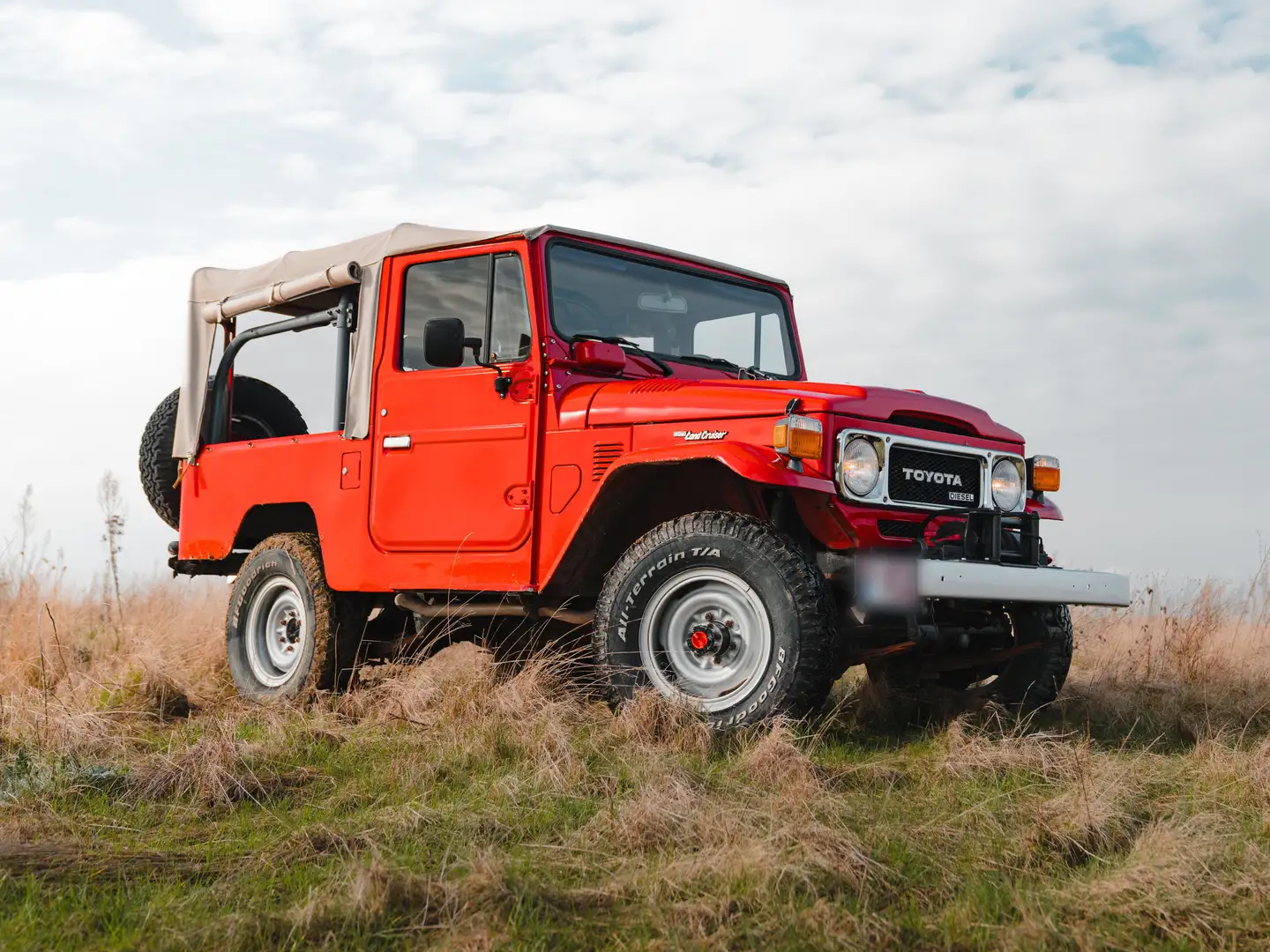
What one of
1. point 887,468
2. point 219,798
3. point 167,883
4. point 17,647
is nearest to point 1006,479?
point 887,468

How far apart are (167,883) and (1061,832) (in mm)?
2659

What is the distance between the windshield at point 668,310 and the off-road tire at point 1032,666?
1.90 metres

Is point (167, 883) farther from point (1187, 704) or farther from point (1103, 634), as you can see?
point (1103, 634)

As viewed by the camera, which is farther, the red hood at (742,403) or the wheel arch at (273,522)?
the wheel arch at (273,522)

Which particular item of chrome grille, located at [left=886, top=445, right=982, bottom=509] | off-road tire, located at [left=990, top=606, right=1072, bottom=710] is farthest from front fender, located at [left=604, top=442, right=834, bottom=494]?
off-road tire, located at [left=990, top=606, right=1072, bottom=710]

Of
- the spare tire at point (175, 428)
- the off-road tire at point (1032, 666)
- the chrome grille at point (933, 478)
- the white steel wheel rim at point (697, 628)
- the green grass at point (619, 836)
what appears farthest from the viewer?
the spare tire at point (175, 428)

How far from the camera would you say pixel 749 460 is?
5188 millimetres

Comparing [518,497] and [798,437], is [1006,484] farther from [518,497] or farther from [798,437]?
[518,497]

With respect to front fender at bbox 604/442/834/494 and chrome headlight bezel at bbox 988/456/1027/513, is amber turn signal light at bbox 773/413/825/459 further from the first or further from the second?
chrome headlight bezel at bbox 988/456/1027/513

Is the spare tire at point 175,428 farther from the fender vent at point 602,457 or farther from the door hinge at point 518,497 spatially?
the fender vent at point 602,457

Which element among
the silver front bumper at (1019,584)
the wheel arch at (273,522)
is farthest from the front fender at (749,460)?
the wheel arch at (273,522)

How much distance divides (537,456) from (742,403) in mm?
1169

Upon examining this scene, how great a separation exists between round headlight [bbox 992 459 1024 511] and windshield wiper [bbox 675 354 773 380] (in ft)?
4.79

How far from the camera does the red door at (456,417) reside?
6.25 metres
